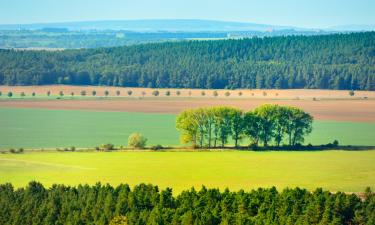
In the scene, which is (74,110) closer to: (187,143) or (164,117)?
(164,117)

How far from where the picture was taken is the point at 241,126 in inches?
3504

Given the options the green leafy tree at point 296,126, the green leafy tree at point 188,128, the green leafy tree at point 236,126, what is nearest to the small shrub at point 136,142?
the green leafy tree at point 188,128

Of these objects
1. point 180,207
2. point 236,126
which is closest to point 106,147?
point 236,126

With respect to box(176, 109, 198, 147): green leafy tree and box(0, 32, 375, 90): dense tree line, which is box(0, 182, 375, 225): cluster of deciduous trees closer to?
box(176, 109, 198, 147): green leafy tree

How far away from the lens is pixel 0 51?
171 metres

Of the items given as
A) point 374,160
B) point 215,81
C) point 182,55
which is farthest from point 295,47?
point 374,160

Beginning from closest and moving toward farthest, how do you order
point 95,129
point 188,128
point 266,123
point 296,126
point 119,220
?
point 119,220
point 188,128
point 266,123
point 296,126
point 95,129

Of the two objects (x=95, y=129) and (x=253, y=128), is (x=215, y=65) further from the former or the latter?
(x=253, y=128)

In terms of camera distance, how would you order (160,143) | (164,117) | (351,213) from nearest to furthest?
(351,213) < (160,143) < (164,117)

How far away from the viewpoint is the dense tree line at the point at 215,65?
485 ft

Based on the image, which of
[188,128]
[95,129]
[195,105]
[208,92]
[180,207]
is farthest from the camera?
[208,92]

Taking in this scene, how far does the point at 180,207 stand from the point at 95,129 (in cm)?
4325

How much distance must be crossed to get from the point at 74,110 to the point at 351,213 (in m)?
62.5

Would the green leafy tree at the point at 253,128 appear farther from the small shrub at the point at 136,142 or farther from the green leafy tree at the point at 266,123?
the small shrub at the point at 136,142
